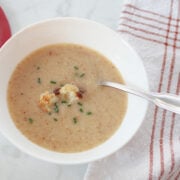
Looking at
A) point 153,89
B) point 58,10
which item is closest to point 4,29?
point 58,10

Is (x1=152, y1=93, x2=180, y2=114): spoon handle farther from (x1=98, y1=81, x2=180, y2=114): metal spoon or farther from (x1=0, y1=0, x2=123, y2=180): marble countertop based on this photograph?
(x1=0, y1=0, x2=123, y2=180): marble countertop

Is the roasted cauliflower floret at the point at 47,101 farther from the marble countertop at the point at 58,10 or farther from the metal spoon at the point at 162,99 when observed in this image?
the marble countertop at the point at 58,10

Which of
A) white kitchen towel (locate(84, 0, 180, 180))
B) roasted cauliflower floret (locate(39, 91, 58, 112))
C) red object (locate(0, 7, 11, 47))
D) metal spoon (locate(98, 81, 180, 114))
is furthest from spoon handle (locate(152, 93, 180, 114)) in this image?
red object (locate(0, 7, 11, 47))

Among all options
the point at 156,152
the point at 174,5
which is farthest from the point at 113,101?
the point at 174,5

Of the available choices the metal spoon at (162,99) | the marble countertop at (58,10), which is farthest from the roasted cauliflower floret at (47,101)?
the marble countertop at (58,10)

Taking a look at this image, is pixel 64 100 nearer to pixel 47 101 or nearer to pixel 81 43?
pixel 47 101

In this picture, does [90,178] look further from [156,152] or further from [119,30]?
[119,30]
